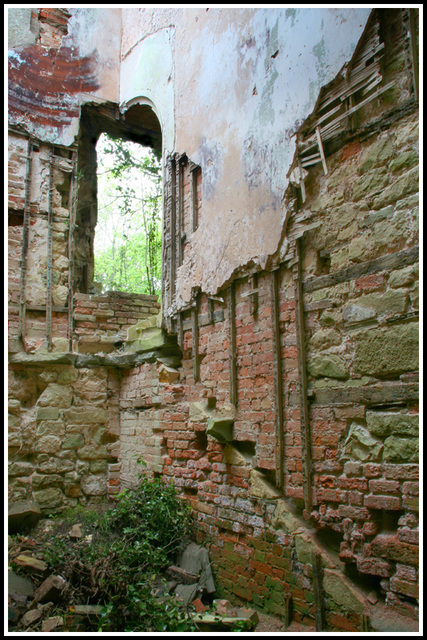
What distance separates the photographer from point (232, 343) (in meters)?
3.89

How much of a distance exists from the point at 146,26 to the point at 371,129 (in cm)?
511

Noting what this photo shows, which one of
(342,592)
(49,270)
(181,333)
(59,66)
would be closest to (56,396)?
(49,270)

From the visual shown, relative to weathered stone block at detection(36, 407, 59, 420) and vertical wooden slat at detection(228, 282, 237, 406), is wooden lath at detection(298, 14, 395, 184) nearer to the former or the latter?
vertical wooden slat at detection(228, 282, 237, 406)

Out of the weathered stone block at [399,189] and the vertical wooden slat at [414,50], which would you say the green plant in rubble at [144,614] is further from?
the vertical wooden slat at [414,50]

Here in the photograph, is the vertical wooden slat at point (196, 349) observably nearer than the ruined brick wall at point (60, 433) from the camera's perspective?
Yes

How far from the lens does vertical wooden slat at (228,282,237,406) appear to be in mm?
3812

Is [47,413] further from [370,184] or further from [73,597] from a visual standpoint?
[370,184]

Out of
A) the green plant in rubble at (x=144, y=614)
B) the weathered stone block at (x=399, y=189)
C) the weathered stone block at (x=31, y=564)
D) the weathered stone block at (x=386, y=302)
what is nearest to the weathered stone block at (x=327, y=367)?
the weathered stone block at (x=386, y=302)

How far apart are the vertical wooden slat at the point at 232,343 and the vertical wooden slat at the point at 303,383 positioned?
0.81 metres

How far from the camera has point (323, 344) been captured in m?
3.02

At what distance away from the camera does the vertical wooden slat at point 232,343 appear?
3.81 metres

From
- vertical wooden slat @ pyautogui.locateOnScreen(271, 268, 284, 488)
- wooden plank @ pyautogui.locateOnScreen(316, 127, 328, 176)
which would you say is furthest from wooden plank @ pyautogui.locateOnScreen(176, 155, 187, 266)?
wooden plank @ pyautogui.locateOnScreen(316, 127, 328, 176)

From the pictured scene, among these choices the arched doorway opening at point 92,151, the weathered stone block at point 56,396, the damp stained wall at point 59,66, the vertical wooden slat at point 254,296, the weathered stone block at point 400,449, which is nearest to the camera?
the weathered stone block at point 400,449

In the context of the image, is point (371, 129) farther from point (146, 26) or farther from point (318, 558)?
point (146, 26)
